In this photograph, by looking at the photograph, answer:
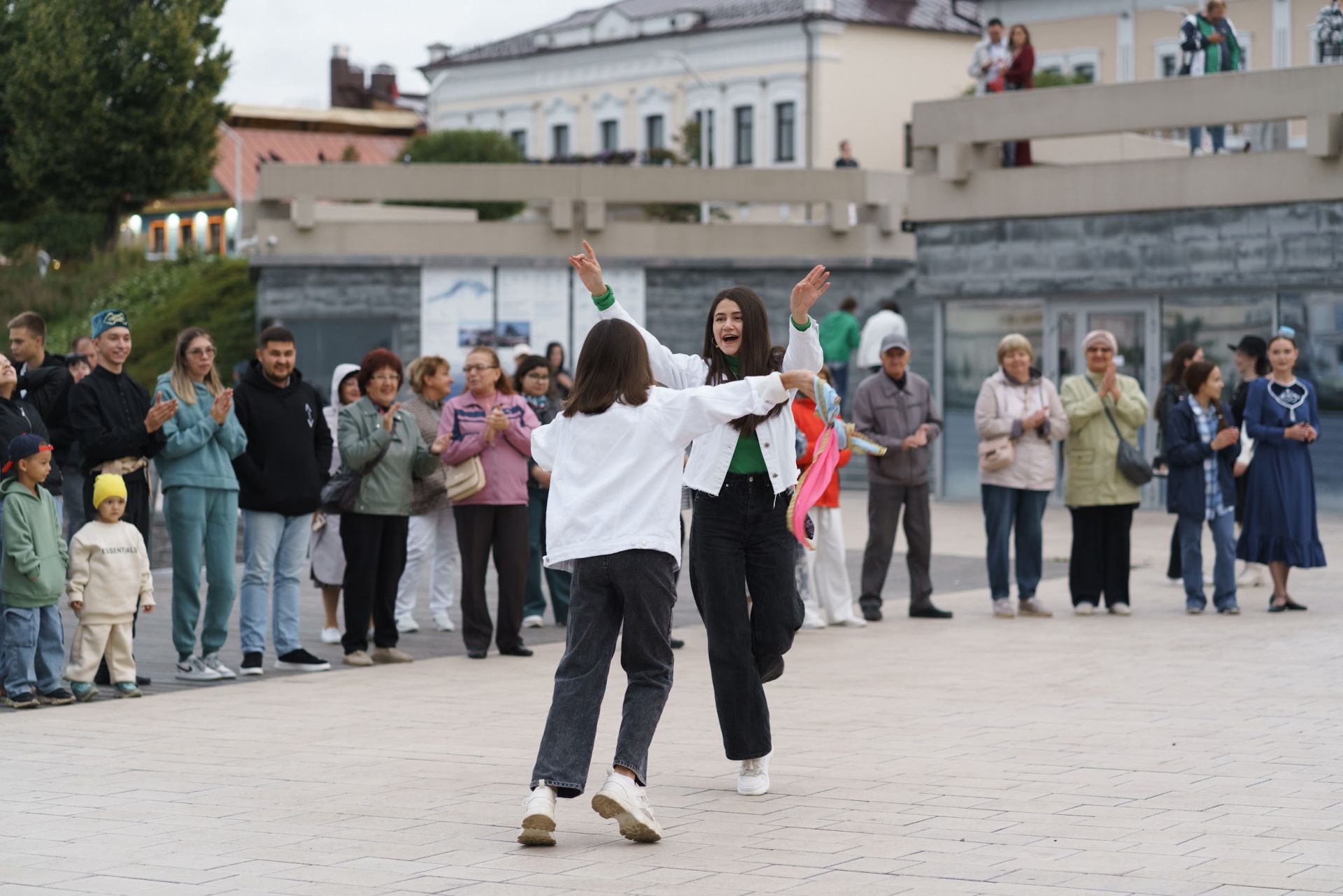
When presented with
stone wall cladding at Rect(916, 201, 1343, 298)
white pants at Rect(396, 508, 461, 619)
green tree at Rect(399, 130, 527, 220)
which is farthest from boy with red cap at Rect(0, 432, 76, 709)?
green tree at Rect(399, 130, 527, 220)

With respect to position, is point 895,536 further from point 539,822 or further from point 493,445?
point 539,822

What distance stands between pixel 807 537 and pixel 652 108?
68.0 meters

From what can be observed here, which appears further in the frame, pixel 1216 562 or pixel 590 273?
pixel 1216 562

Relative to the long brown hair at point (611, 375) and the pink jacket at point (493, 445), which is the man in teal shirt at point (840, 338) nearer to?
the pink jacket at point (493, 445)

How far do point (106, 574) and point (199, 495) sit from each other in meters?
0.87

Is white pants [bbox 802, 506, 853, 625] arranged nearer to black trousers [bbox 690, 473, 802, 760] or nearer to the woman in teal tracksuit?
the woman in teal tracksuit

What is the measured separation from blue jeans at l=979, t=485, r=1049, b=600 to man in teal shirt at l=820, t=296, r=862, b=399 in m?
13.2

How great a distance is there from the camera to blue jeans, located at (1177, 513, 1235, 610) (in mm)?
13781

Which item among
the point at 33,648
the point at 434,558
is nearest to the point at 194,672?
the point at 33,648

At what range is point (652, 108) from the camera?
7431cm

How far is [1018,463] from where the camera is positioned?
539 inches

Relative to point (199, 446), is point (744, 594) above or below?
below

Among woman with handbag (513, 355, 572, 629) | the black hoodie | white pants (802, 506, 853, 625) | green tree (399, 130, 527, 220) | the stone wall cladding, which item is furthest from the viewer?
green tree (399, 130, 527, 220)

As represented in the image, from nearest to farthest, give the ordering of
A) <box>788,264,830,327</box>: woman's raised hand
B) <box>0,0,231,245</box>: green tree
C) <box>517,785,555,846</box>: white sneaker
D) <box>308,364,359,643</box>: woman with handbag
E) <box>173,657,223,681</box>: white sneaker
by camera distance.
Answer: <box>517,785,555,846</box>: white sneaker
<box>788,264,830,327</box>: woman's raised hand
<box>173,657,223,681</box>: white sneaker
<box>308,364,359,643</box>: woman with handbag
<box>0,0,231,245</box>: green tree
